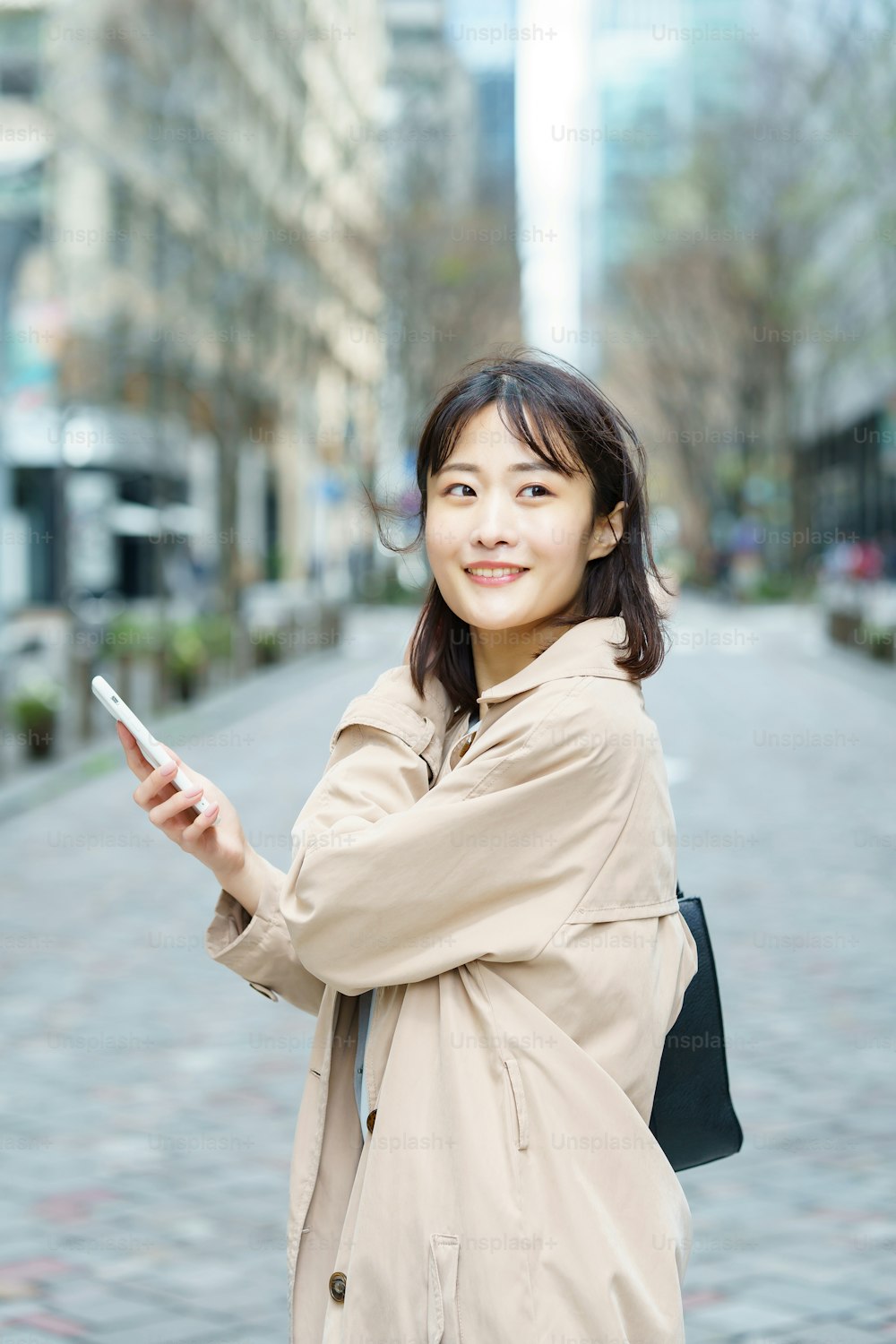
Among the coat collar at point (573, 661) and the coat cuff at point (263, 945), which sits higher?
the coat collar at point (573, 661)

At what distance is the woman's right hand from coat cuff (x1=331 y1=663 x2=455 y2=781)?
0.16 metres

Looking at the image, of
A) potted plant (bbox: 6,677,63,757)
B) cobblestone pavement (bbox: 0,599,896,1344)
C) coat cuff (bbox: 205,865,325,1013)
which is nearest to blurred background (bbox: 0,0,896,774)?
potted plant (bbox: 6,677,63,757)

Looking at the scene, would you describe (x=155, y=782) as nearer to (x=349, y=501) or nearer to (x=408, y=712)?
(x=408, y=712)

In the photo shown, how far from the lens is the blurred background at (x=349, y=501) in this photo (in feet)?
16.4

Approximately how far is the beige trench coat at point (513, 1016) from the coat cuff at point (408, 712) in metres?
0.08

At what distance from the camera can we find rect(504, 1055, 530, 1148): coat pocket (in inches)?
70.6

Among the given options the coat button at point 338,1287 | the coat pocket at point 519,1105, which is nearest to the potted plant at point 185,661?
the coat button at point 338,1287

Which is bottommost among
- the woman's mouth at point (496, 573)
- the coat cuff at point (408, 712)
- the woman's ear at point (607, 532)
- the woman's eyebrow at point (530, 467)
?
the coat cuff at point (408, 712)

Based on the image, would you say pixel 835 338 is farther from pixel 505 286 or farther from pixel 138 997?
pixel 138 997

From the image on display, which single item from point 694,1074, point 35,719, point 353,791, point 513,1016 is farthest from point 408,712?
point 35,719

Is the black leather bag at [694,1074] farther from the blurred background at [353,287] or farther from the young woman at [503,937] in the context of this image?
the blurred background at [353,287]

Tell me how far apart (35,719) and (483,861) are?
13.4m

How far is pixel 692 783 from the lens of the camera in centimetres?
1329

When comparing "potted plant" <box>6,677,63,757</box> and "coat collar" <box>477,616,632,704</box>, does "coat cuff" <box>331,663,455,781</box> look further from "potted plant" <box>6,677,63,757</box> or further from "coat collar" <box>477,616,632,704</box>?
"potted plant" <box>6,677,63,757</box>
